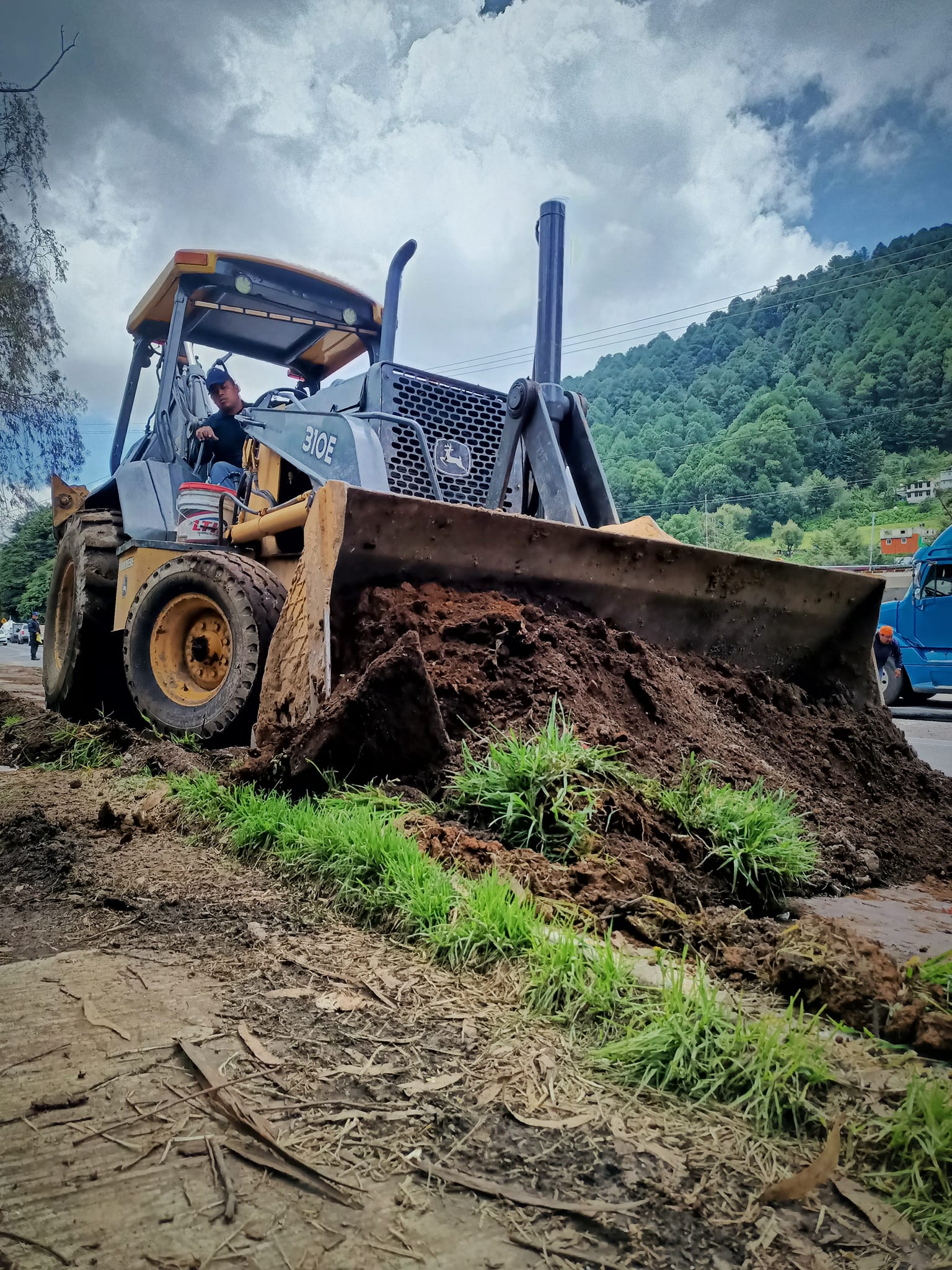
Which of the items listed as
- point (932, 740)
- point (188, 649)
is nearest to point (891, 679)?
point (932, 740)

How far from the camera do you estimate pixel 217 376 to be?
608cm

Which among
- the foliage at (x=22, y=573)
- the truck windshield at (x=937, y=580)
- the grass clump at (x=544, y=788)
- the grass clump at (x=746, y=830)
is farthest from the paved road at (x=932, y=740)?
the foliage at (x=22, y=573)

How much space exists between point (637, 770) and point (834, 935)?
3.62ft

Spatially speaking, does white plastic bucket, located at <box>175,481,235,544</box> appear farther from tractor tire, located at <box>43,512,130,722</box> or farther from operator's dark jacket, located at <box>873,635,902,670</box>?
operator's dark jacket, located at <box>873,635,902,670</box>

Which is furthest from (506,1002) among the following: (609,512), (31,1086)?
(609,512)

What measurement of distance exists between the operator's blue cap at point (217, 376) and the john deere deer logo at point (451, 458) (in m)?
1.81

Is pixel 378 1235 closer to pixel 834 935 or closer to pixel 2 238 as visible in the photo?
pixel 834 935

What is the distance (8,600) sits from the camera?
1606 inches

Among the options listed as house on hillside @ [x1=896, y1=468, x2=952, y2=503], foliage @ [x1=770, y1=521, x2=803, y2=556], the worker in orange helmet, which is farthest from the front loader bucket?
house on hillside @ [x1=896, y1=468, x2=952, y2=503]

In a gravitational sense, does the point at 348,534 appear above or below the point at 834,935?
above

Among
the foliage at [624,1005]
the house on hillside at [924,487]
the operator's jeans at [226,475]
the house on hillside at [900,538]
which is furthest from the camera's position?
the house on hillside at [924,487]

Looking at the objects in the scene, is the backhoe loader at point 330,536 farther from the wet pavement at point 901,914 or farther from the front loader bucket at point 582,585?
the wet pavement at point 901,914

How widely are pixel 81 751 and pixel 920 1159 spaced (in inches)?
183

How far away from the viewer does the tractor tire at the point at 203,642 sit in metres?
4.43
